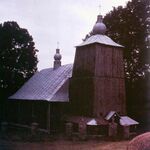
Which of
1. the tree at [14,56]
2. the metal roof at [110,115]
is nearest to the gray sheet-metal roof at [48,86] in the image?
the tree at [14,56]

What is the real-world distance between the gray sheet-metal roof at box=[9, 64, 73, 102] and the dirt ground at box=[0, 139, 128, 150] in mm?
8620

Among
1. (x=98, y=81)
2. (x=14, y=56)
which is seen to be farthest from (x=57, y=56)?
(x=98, y=81)

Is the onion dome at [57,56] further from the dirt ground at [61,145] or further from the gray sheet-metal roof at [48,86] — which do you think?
the dirt ground at [61,145]

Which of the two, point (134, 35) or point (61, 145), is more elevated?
point (134, 35)

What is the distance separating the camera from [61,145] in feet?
79.6

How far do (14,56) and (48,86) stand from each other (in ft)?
21.4

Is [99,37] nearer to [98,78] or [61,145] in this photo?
[98,78]

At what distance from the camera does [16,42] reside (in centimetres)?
4147

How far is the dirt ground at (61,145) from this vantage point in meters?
22.8

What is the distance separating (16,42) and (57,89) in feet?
32.1

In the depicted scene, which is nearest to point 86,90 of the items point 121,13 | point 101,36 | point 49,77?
point 101,36

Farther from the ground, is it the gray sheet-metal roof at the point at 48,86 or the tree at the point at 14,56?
the tree at the point at 14,56

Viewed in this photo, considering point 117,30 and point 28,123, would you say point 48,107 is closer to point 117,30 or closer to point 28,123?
point 28,123

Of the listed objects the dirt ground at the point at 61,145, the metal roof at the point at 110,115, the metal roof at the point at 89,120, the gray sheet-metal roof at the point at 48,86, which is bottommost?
the dirt ground at the point at 61,145
